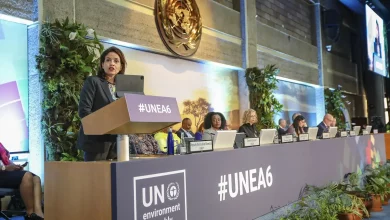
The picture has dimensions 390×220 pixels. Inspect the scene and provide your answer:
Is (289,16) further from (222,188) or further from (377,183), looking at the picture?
(222,188)

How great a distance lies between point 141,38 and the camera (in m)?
5.22

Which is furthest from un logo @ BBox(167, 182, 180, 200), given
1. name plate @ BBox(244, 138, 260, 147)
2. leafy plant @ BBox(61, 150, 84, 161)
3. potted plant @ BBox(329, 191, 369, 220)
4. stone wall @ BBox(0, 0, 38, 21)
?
stone wall @ BBox(0, 0, 38, 21)

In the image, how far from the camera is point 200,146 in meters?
2.20

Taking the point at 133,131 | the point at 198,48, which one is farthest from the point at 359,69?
the point at 133,131

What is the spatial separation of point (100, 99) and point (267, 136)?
1398 mm

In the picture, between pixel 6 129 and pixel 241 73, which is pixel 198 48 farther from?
pixel 6 129

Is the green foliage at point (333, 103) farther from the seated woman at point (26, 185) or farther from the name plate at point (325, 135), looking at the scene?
the seated woman at point (26, 185)

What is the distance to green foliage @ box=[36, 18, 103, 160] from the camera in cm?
376

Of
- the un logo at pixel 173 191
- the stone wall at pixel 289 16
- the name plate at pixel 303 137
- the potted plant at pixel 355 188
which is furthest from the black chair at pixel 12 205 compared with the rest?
the stone wall at pixel 289 16

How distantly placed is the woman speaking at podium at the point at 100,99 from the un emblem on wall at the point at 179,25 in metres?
3.48

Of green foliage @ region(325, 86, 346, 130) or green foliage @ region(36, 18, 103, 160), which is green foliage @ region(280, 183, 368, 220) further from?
green foliage @ region(325, 86, 346, 130)

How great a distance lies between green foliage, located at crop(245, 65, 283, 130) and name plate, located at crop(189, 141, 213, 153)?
4892 millimetres

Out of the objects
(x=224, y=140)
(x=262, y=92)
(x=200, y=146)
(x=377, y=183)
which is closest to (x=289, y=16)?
(x=262, y=92)

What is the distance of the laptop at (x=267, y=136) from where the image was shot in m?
2.94
